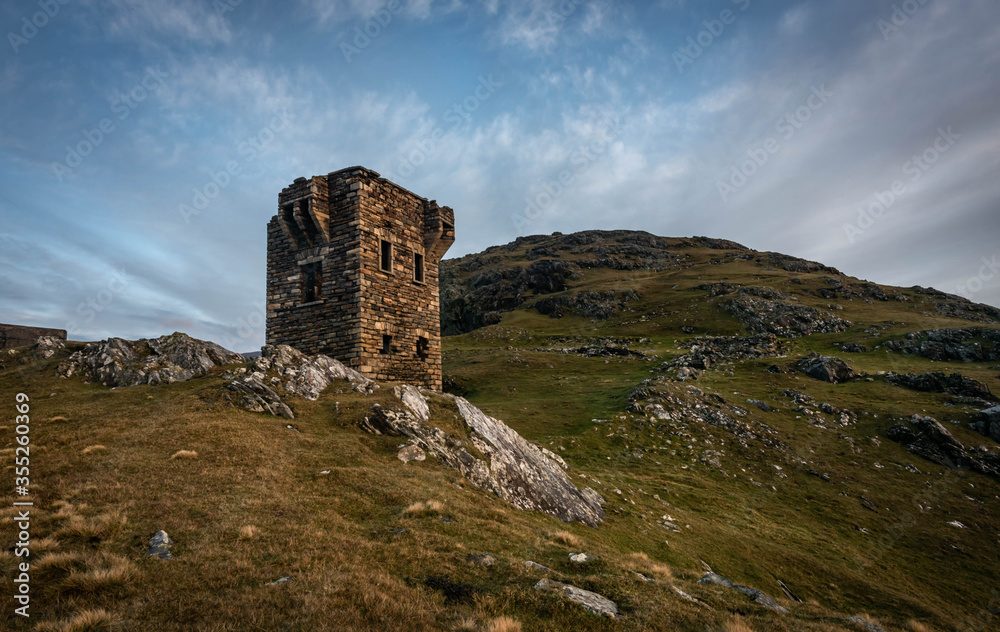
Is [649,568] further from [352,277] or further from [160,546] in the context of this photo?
[352,277]

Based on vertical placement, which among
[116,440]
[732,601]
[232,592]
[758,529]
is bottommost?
[758,529]

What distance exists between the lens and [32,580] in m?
6.28

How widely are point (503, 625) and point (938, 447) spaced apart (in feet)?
127

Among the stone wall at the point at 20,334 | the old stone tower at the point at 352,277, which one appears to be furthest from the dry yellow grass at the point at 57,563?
the stone wall at the point at 20,334

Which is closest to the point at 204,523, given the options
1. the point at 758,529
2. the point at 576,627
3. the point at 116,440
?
the point at 116,440

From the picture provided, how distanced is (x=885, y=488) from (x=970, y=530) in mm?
3803

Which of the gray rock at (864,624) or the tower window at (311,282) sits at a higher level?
the tower window at (311,282)

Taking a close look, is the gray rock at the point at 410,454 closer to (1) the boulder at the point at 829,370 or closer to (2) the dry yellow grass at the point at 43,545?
(2) the dry yellow grass at the point at 43,545

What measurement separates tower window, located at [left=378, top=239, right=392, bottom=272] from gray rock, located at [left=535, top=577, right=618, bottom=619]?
19122 millimetres

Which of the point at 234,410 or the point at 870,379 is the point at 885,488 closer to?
the point at 870,379

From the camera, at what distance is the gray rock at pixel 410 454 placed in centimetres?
1414

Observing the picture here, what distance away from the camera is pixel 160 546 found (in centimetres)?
743

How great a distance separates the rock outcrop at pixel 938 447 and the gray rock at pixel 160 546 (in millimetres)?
40947

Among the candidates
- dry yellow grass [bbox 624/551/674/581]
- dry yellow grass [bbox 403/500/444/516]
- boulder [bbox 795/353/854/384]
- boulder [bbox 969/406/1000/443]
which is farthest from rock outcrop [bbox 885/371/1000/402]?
dry yellow grass [bbox 403/500/444/516]
